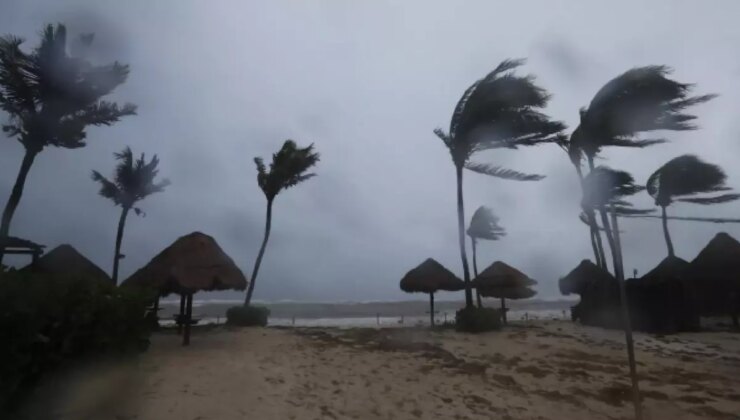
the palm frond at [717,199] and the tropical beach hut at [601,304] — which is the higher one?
the palm frond at [717,199]

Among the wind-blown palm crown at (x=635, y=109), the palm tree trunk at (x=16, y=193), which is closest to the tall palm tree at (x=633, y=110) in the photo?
the wind-blown palm crown at (x=635, y=109)

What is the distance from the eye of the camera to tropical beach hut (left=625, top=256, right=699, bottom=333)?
1691cm

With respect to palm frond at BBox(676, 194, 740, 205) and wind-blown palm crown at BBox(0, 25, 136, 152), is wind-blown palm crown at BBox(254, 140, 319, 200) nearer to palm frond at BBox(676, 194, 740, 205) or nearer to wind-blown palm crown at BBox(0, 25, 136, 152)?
wind-blown palm crown at BBox(0, 25, 136, 152)

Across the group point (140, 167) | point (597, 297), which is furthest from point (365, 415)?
point (140, 167)

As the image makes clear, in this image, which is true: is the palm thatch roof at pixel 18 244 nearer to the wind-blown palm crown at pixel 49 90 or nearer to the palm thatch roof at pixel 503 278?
the wind-blown palm crown at pixel 49 90

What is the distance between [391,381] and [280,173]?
12689mm

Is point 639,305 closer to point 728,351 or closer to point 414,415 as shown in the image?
point 728,351

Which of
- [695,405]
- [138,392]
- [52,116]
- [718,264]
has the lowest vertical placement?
[695,405]

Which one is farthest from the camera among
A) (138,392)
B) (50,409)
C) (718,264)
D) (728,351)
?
(718,264)

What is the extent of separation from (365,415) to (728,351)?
1171 centimetres

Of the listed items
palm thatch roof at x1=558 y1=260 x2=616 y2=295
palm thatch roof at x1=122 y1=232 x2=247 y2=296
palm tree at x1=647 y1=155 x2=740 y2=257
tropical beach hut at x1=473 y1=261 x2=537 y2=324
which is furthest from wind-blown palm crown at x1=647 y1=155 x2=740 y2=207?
palm thatch roof at x1=122 y1=232 x2=247 y2=296

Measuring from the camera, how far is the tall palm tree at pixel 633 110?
7504 millimetres

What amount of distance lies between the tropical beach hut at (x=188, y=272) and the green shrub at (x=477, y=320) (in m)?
7.41

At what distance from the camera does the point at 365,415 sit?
6680 millimetres
